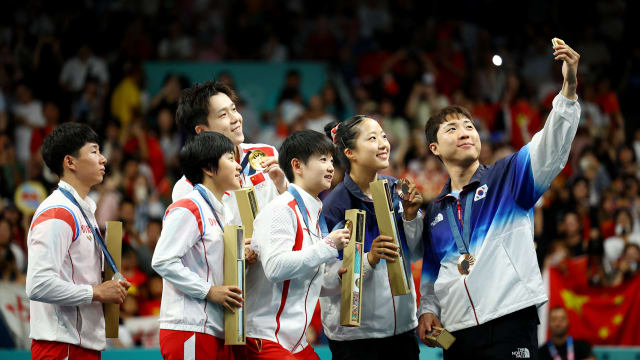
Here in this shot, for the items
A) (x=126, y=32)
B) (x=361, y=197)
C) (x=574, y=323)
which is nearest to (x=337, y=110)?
(x=126, y=32)

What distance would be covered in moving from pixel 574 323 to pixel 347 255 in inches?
234

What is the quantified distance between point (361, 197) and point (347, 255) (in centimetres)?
61

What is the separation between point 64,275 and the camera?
489cm

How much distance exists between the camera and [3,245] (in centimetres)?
964

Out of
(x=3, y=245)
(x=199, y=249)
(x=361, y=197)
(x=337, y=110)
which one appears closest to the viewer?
(x=199, y=249)

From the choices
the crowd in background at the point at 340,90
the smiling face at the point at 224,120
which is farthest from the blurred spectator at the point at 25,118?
the smiling face at the point at 224,120

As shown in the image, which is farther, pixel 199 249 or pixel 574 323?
pixel 574 323

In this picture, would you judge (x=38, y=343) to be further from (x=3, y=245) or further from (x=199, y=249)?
(x=3, y=245)

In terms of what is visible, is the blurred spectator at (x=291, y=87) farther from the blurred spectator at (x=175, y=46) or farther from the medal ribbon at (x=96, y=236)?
the medal ribbon at (x=96, y=236)

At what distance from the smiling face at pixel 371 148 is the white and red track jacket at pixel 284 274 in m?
0.59

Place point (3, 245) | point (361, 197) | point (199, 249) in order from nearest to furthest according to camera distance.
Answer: point (199, 249) → point (361, 197) → point (3, 245)

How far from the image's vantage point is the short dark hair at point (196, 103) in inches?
230

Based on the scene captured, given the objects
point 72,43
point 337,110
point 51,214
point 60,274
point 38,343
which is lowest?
point 38,343

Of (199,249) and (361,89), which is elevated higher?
(361,89)
